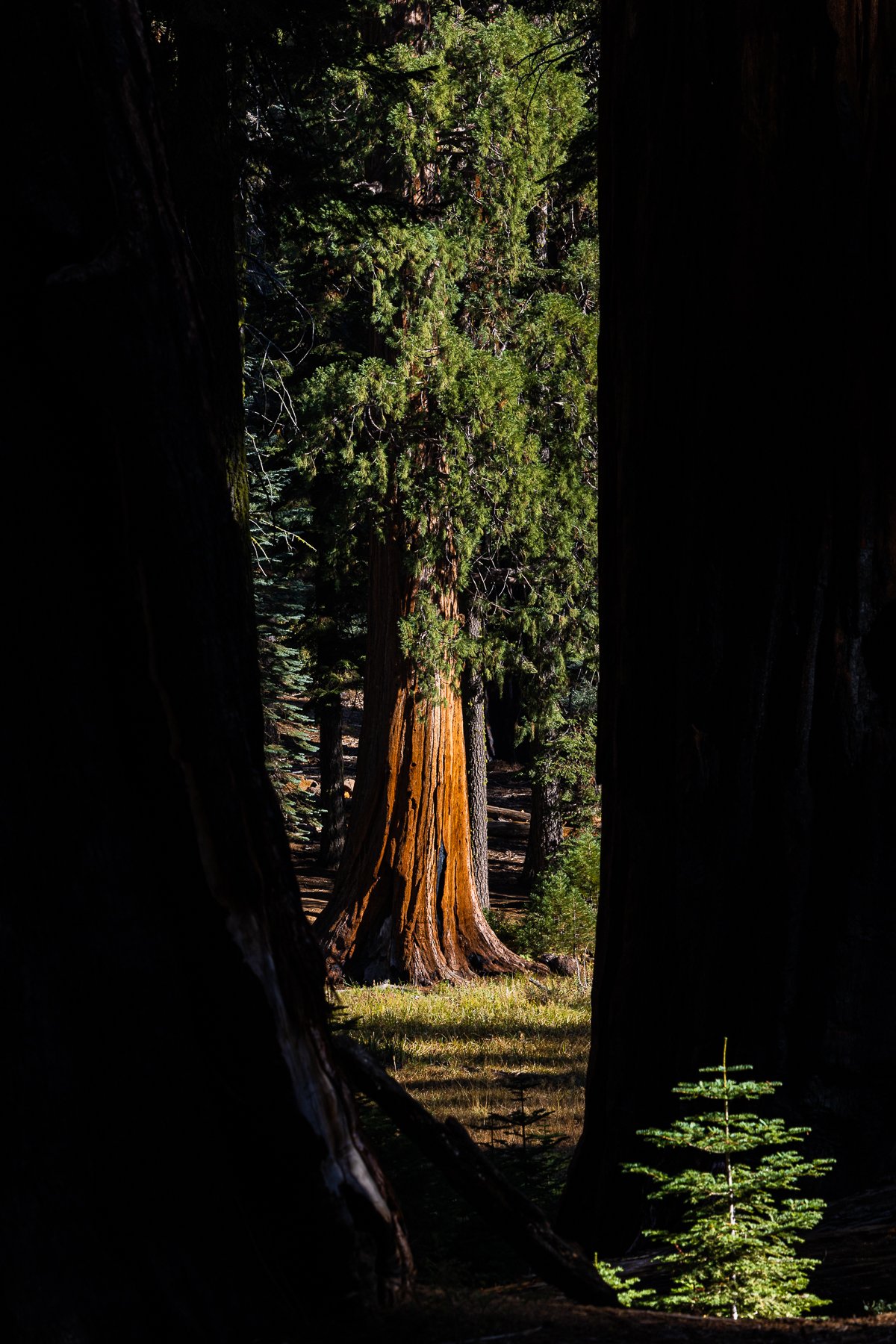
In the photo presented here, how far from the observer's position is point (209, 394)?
6.19 ft

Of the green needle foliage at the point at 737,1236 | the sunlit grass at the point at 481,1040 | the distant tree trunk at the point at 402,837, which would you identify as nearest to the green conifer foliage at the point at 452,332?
the distant tree trunk at the point at 402,837

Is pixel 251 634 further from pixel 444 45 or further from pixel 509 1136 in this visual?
pixel 444 45

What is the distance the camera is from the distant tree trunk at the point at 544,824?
1819 cm

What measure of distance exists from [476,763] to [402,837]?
431 cm

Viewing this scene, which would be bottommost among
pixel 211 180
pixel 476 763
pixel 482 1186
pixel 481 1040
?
pixel 481 1040

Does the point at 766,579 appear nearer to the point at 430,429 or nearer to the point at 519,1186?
the point at 519,1186

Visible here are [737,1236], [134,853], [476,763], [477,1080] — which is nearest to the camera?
[134,853]

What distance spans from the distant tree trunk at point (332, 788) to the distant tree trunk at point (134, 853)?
20.5 metres

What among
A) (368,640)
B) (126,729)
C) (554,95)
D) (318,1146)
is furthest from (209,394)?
(554,95)

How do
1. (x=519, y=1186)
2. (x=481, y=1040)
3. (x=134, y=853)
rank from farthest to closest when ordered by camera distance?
(x=481, y=1040) → (x=519, y=1186) → (x=134, y=853)

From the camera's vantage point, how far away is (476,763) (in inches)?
703

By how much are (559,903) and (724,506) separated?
1269 cm

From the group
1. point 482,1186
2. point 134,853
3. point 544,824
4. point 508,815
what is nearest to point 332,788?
point 544,824

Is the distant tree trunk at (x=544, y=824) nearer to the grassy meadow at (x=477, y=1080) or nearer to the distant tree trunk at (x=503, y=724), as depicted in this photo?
the grassy meadow at (x=477, y=1080)
